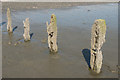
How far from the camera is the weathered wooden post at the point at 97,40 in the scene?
919 cm

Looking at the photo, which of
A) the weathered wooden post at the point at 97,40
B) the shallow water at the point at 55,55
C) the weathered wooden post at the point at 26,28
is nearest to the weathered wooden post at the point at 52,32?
the shallow water at the point at 55,55

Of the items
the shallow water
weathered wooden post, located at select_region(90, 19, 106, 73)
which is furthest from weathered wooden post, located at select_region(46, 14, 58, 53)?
weathered wooden post, located at select_region(90, 19, 106, 73)

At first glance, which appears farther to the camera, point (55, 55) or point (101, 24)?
point (55, 55)

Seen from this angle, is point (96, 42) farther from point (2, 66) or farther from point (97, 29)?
point (2, 66)

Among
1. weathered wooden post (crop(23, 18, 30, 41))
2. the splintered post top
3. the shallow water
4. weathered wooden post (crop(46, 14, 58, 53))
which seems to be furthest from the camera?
weathered wooden post (crop(23, 18, 30, 41))

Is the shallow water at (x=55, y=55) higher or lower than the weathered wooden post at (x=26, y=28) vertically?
lower

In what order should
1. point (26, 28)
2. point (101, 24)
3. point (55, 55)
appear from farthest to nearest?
1. point (26, 28)
2. point (55, 55)
3. point (101, 24)

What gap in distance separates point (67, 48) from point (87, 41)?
8.95ft

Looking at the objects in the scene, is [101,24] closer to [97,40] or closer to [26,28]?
[97,40]

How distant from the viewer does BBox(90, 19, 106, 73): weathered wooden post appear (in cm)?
919

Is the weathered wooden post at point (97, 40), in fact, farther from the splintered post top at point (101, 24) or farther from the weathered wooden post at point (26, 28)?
the weathered wooden post at point (26, 28)

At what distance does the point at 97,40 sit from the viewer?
950cm

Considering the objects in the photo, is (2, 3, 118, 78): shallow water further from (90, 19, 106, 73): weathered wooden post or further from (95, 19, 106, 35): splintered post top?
(95, 19, 106, 35): splintered post top

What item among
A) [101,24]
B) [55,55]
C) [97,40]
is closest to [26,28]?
[55,55]
